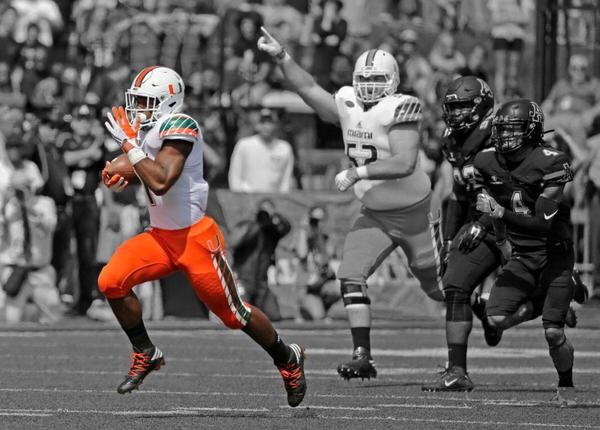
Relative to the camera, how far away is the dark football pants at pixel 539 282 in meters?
9.67

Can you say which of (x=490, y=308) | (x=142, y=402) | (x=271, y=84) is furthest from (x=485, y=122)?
(x=271, y=84)

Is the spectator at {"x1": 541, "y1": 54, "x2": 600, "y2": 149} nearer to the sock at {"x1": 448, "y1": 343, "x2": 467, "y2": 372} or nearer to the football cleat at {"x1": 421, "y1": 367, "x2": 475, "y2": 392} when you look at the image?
the sock at {"x1": 448, "y1": 343, "x2": 467, "y2": 372}

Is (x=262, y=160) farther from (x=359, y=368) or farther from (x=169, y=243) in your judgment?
(x=169, y=243)

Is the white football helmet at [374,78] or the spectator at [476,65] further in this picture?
the spectator at [476,65]

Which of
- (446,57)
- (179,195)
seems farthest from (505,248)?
(446,57)

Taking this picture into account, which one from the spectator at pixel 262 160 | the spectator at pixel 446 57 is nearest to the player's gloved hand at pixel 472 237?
the spectator at pixel 262 160

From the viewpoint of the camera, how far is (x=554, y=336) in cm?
961

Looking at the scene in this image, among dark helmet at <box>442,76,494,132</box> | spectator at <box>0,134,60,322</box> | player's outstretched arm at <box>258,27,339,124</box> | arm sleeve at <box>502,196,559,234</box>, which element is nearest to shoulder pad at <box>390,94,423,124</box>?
dark helmet at <box>442,76,494,132</box>

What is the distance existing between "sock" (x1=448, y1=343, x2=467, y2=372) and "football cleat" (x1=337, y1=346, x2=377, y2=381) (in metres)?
0.50

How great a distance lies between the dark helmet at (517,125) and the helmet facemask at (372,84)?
1.23 metres

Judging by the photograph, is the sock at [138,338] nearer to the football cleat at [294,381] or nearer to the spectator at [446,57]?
the football cleat at [294,381]

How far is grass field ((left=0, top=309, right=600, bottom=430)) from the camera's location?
823cm

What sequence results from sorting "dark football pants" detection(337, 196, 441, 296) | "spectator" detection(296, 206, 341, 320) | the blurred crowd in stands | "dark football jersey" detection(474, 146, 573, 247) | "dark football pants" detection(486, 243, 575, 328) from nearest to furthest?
"dark football jersey" detection(474, 146, 573, 247) → "dark football pants" detection(486, 243, 575, 328) → "dark football pants" detection(337, 196, 441, 296) → the blurred crowd in stands → "spectator" detection(296, 206, 341, 320)

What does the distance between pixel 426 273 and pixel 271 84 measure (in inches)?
342
